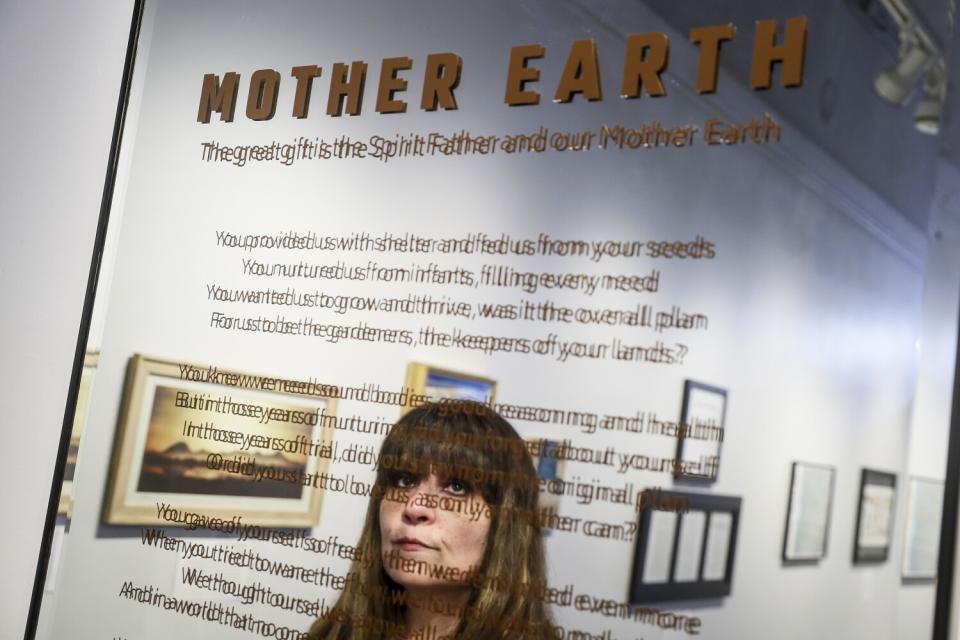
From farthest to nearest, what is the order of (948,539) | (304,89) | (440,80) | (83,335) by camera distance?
(83,335), (304,89), (440,80), (948,539)

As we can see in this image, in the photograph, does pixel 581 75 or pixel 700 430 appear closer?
pixel 700 430

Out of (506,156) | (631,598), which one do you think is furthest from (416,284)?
(631,598)

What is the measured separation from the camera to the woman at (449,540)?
116 centimetres

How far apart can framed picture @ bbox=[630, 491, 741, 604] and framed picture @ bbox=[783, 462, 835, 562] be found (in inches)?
2.2

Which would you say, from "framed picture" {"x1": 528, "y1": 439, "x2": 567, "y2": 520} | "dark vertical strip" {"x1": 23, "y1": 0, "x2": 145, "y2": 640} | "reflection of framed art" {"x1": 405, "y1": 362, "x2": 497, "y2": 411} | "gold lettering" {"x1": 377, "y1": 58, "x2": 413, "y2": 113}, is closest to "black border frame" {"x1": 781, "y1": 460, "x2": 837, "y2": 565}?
"framed picture" {"x1": 528, "y1": 439, "x2": 567, "y2": 520}

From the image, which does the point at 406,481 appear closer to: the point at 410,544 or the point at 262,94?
the point at 410,544

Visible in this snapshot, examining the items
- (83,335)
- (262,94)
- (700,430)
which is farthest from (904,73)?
(83,335)

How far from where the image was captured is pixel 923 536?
98 cm

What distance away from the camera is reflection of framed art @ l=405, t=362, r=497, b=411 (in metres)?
1.22

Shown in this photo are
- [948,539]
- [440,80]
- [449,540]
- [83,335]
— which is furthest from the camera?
[83,335]

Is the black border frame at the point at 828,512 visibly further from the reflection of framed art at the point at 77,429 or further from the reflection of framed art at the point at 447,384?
the reflection of framed art at the point at 77,429

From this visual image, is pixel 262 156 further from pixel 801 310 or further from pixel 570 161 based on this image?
pixel 801 310

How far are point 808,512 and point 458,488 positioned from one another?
0.41m

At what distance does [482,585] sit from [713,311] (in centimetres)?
41
